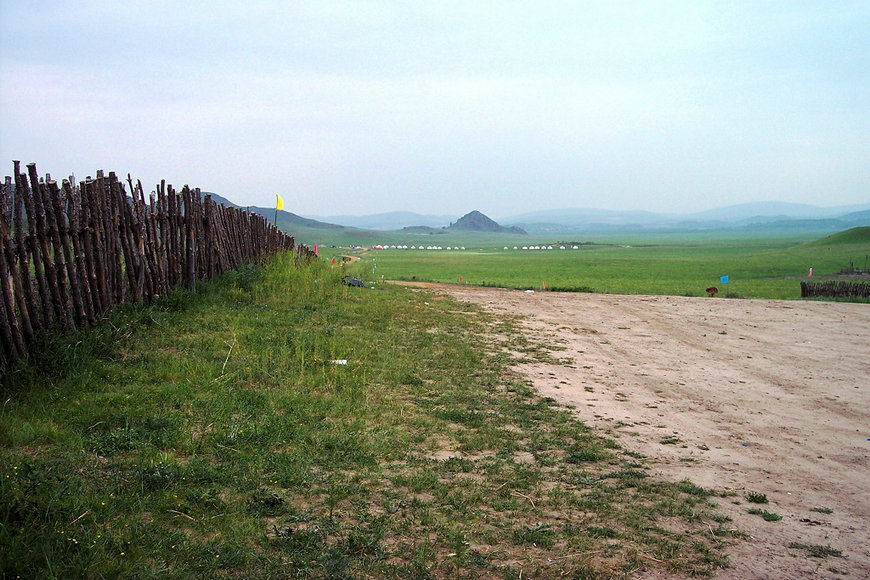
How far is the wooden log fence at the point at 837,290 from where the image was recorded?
2027cm

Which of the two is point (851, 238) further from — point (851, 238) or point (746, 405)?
point (746, 405)

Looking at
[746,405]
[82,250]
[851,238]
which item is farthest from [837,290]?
[851,238]

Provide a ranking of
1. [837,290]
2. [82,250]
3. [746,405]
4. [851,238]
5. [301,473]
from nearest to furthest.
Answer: [301,473], [82,250], [746,405], [837,290], [851,238]

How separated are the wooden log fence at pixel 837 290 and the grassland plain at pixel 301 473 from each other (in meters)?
17.8

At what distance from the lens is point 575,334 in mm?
11688

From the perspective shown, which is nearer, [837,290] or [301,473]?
[301,473]

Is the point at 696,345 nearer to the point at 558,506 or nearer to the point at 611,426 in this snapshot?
the point at 611,426

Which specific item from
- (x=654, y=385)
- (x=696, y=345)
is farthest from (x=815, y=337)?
(x=654, y=385)

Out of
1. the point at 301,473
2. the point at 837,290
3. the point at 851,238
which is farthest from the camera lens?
the point at 851,238

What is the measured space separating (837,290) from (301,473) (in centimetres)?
2194

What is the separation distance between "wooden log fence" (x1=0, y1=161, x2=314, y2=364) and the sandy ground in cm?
545

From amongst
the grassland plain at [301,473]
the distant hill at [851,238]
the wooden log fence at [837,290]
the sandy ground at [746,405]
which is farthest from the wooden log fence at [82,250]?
the distant hill at [851,238]

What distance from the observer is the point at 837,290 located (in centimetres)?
2061

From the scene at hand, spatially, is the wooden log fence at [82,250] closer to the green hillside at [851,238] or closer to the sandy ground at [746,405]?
the sandy ground at [746,405]
